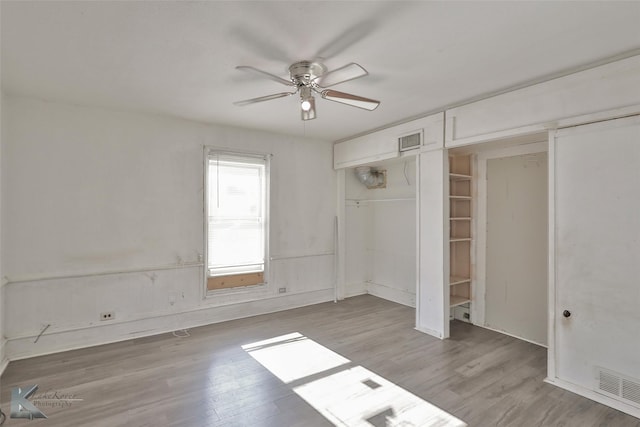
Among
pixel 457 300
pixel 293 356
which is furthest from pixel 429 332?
pixel 293 356

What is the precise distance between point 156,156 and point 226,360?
2.58 metres

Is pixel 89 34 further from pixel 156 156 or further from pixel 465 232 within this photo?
pixel 465 232

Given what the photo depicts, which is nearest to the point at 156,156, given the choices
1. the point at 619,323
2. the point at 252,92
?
the point at 252,92

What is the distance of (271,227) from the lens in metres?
4.79

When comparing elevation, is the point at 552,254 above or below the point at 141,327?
above

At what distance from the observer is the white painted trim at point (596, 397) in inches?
92.7

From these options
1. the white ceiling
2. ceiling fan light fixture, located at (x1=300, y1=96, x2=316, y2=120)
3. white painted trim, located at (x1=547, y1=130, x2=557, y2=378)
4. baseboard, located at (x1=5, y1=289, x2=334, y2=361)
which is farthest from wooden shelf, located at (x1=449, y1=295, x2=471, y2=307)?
ceiling fan light fixture, located at (x1=300, y1=96, x2=316, y2=120)

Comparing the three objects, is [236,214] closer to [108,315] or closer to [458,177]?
[108,315]

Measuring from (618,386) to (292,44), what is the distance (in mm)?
3564

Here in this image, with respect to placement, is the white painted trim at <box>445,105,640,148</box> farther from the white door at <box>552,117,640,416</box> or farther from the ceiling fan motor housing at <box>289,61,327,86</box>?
the ceiling fan motor housing at <box>289,61,327,86</box>

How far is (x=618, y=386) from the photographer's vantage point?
2.43 m

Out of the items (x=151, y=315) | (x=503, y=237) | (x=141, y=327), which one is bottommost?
(x=141, y=327)

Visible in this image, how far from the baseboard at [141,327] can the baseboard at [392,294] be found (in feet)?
3.98

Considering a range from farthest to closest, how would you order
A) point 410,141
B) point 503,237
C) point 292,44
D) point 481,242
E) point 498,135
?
point 481,242 → point 410,141 → point 503,237 → point 498,135 → point 292,44
